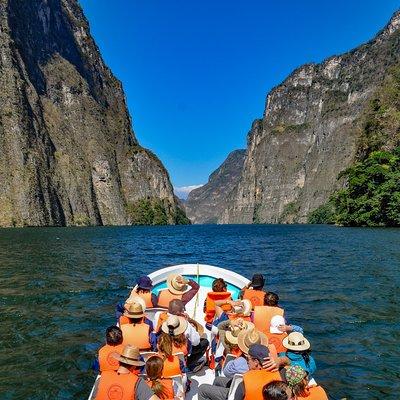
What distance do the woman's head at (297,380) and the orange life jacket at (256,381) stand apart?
215mm

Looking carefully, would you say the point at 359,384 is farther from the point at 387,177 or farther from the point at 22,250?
the point at 387,177

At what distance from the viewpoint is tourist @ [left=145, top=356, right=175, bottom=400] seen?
21.5ft

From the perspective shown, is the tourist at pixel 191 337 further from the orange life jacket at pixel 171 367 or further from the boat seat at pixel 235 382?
the boat seat at pixel 235 382

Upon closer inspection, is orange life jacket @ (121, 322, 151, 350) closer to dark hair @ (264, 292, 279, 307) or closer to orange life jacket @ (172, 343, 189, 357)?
orange life jacket @ (172, 343, 189, 357)

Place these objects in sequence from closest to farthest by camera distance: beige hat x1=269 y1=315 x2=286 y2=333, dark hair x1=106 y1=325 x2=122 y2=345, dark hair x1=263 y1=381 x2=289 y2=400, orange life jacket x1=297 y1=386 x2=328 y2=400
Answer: dark hair x1=263 y1=381 x2=289 y2=400 < orange life jacket x1=297 y1=386 x2=328 y2=400 < dark hair x1=106 y1=325 x2=122 y2=345 < beige hat x1=269 y1=315 x2=286 y2=333

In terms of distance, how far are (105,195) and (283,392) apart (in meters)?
156

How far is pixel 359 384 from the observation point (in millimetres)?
10273

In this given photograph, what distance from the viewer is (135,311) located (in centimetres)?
A: 873

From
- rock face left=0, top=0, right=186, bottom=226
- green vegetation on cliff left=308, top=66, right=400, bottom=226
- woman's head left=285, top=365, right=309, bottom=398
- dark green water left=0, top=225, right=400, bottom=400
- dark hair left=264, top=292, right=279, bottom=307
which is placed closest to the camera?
woman's head left=285, top=365, right=309, bottom=398

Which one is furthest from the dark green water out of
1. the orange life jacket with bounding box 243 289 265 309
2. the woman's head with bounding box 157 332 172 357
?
the woman's head with bounding box 157 332 172 357

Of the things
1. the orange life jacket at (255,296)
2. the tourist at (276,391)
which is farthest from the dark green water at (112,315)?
the tourist at (276,391)

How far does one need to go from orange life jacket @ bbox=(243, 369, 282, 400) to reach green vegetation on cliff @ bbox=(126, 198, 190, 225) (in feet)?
531

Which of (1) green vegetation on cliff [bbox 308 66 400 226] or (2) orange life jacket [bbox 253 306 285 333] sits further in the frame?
(1) green vegetation on cliff [bbox 308 66 400 226]

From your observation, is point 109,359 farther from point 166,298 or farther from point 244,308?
point 166,298
